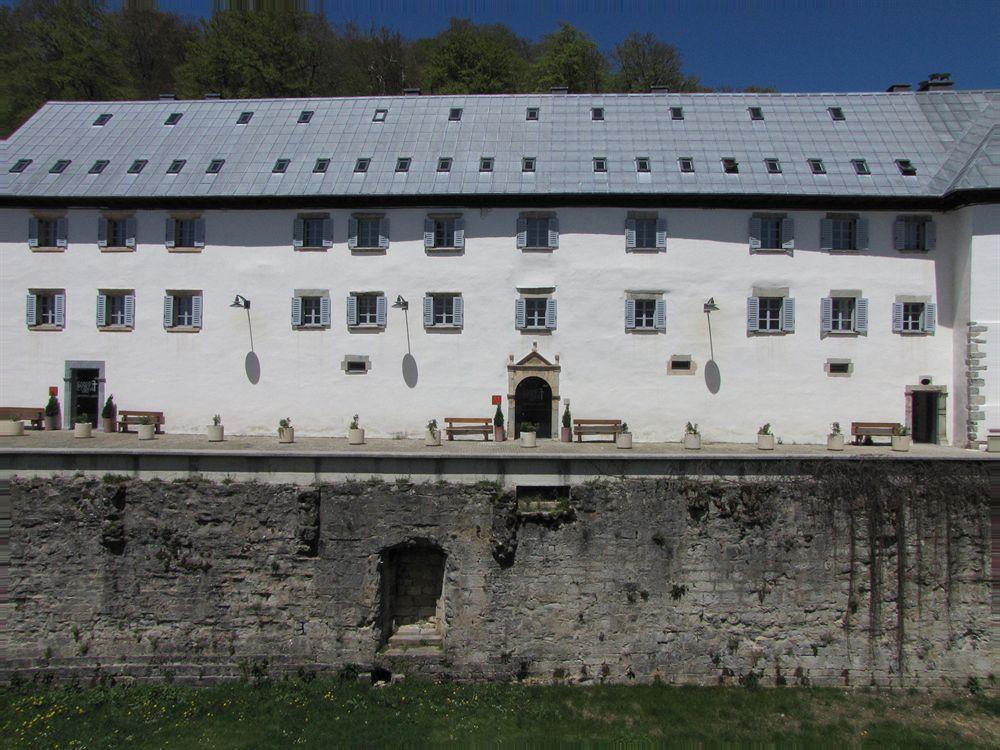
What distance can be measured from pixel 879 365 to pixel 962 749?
39.0 ft

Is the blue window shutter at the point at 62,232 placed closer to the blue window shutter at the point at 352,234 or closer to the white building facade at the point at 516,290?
the white building facade at the point at 516,290

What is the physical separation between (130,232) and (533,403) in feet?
49.9

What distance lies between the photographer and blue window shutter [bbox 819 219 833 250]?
21828 mm

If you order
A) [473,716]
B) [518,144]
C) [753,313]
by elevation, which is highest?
[518,144]

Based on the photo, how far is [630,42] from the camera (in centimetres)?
4475

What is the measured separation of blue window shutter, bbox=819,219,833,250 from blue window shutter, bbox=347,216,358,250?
15.7 m

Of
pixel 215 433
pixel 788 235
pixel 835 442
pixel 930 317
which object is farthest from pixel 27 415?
pixel 930 317

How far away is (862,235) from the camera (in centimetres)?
2175

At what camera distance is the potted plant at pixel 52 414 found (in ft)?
72.1

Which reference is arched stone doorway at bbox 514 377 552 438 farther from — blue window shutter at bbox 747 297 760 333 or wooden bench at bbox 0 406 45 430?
wooden bench at bbox 0 406 45 430

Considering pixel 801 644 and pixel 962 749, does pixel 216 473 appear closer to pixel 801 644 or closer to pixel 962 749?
pixel 801 644

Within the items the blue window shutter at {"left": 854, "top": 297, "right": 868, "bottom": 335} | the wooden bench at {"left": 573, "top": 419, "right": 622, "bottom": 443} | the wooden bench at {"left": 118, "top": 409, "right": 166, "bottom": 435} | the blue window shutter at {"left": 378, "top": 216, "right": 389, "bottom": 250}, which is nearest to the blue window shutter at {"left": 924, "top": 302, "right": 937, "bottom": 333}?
the blue window shutter at {"left": 854, "top": 297, "right": 868, "bottom": 335}

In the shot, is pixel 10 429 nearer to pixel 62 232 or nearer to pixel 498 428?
pixel 62 232

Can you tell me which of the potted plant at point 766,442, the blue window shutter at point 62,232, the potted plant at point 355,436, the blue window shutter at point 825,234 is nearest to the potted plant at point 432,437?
the potted plant at point 355,436
